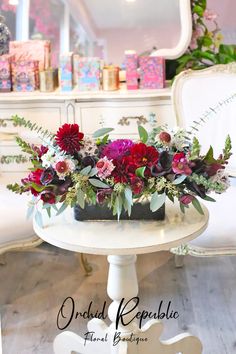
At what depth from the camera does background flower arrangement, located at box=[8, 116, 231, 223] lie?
1.45 metres

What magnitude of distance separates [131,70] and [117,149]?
125 centimetres

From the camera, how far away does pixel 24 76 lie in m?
2.66

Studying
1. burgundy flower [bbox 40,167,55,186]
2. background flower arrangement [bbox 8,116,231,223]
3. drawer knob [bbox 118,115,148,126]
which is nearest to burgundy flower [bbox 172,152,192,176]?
background flower arrangement [bbox 8,116,231,223]

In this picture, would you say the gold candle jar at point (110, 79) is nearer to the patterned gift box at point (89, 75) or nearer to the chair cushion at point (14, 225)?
the patterned gift box at point (89, 75)

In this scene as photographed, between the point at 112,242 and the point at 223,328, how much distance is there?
0.90 metres

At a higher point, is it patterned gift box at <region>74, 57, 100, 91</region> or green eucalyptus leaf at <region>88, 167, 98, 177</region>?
patterned gift box at <region>74, 57, 100, 91</region>

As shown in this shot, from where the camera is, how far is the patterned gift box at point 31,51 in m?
2.75

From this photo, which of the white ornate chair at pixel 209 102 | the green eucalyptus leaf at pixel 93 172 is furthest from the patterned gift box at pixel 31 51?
the green eucalyptus leaf at pixel 93 172

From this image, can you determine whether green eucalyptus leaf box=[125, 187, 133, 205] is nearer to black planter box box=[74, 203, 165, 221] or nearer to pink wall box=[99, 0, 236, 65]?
black planter box box=[74, 203, 165, 221]

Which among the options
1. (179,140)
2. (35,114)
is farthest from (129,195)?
(35,114)

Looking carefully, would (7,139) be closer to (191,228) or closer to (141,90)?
(141,90)

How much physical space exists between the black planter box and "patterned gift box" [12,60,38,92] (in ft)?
4.19

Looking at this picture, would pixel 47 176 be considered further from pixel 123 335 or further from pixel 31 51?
pixel 31 51

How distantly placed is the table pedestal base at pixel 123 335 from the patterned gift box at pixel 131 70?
4.05ft
